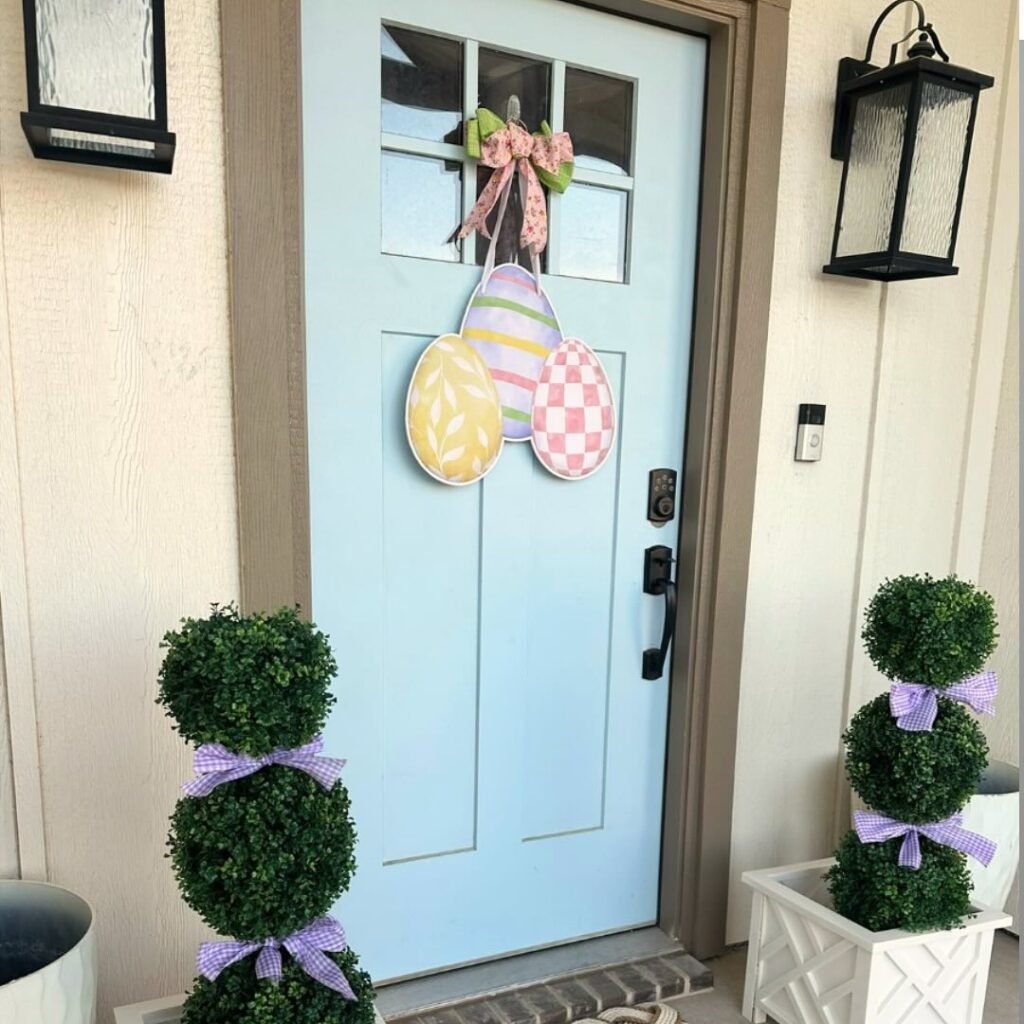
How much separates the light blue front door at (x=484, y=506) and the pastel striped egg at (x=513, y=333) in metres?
0.04

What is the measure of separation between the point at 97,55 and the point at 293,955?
1290 mm

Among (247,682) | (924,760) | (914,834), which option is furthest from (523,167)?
(914,834)

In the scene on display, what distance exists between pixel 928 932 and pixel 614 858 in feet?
2.24

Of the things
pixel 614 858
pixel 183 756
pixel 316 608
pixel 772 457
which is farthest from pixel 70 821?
pixel 772 457

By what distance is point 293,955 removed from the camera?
1201mm

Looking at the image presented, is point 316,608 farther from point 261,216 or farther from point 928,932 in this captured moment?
point 928,932

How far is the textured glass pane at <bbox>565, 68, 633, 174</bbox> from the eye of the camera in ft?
5.68

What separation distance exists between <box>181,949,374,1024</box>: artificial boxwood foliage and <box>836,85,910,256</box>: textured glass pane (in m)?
1.74

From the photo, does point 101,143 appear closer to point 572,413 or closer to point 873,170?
point 572,413

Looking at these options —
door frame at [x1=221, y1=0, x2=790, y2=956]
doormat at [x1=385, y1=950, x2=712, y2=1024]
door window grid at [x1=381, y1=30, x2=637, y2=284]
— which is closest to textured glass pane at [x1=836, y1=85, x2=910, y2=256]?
door frame at [x1=221, y1=0, x2=790, y2=956]

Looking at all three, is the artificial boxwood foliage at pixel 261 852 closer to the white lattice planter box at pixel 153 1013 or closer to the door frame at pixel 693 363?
the white lattice planter box at pixel 153 1013

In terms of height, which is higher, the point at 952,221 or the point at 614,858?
the point at 952,221

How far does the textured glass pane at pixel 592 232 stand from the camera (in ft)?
5.79

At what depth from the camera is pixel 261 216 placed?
1.38m
